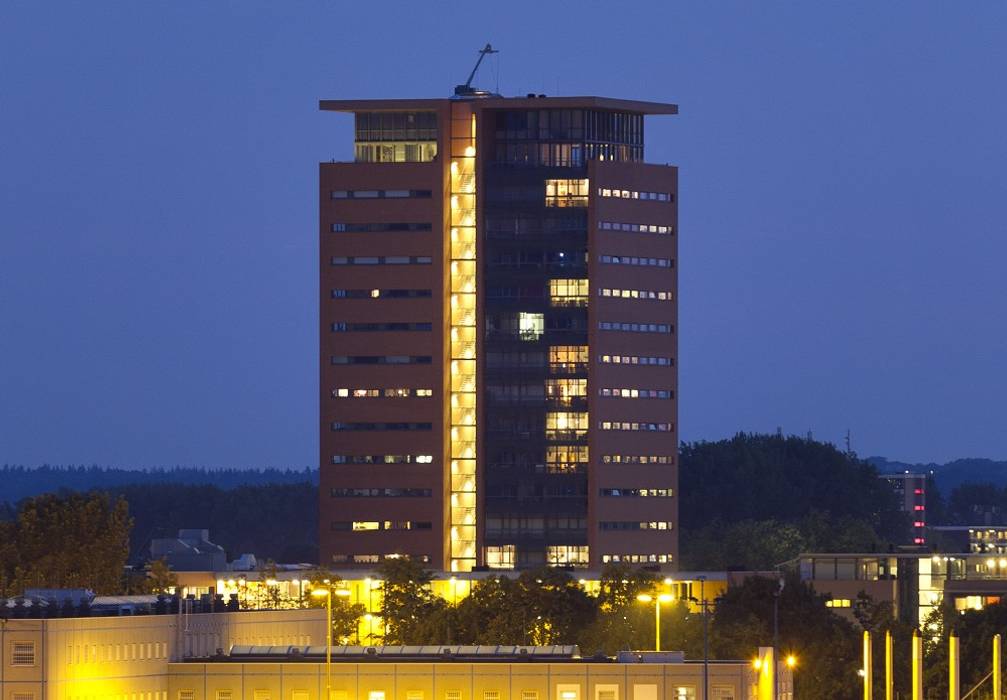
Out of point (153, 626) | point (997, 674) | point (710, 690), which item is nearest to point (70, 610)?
point (153, 626)

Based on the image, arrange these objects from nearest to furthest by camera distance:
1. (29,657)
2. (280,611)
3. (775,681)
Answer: (29,657) → (775,681) → (280,611)

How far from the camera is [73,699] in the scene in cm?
15325

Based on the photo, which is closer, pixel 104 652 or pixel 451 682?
pixel 104 652

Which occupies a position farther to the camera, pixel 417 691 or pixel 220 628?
pixel 220 628

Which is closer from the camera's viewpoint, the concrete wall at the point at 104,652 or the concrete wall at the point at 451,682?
the concrete wall at the point at 104,652

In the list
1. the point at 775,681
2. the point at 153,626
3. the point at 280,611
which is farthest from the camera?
the point at 280,611

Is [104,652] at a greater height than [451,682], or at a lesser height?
greater

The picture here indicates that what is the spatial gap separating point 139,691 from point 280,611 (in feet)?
103

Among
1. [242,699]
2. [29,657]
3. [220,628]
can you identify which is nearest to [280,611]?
[220,628]

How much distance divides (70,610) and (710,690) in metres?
36.5

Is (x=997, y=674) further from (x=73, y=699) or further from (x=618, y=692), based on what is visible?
(x=73, y=699)

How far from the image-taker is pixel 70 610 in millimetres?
160500

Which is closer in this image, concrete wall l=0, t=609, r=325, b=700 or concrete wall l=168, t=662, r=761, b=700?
concrete wall l=0, t=609, r=325, b=700

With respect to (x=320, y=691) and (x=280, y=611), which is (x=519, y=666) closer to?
(x=320, y=691)
